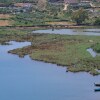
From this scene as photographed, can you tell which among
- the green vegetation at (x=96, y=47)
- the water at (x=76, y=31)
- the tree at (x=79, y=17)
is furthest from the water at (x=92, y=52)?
the tree at (x=79, y=17)

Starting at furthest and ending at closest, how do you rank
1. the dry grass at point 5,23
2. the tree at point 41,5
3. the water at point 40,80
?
the tree at point 41,5
the dry grass at point 5,23
the water at point 40,80

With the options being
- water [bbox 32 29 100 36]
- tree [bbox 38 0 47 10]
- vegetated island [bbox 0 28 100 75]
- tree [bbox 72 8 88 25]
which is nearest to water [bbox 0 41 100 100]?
vegetated island [bbox 0 28 100 75]

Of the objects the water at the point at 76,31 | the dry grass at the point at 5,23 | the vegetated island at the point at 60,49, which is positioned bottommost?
the water at the point at 76,31

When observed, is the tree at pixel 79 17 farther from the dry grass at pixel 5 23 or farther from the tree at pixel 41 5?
the tree at pixel 41 5

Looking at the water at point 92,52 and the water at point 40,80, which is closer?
the water at point 40,80

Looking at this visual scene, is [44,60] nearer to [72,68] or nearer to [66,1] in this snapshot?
[72,68]

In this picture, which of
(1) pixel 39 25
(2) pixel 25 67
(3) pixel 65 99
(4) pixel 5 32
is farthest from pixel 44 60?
(1) pixel 39 25
